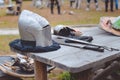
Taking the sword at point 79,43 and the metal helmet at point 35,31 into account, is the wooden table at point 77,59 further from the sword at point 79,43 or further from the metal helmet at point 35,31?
the metal helmet at point 35,31

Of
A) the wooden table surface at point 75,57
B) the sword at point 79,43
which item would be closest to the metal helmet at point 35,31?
the wooden table surface at point 75,57

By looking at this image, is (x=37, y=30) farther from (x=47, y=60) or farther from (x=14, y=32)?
(x=14, y=32)

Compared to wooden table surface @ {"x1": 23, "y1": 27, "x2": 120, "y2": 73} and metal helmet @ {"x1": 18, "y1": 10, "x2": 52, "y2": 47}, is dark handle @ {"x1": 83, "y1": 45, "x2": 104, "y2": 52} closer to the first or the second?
wooden table surface @ {"x1": 23, "y1": 27, "x2": 120, "y2": 73}

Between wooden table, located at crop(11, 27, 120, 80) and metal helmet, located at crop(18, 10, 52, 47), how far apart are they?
162 millimetres

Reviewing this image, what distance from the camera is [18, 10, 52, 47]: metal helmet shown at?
354 cm

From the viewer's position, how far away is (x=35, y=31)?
Result: 354 centimetres

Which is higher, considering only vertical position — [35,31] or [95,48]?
[35,31]

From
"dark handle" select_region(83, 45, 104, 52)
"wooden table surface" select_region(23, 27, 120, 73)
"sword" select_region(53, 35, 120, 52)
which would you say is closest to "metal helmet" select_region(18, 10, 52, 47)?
"wooden table surface" select_region(23, 27, 120, 73)

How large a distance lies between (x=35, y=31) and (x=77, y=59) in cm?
59

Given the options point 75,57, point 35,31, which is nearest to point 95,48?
point 75,57

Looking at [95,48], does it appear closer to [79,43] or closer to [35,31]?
[79,43]

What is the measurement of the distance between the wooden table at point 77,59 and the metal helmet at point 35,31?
16 centimetres

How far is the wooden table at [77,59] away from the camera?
3097 millimetres

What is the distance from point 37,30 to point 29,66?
109 centimetres
